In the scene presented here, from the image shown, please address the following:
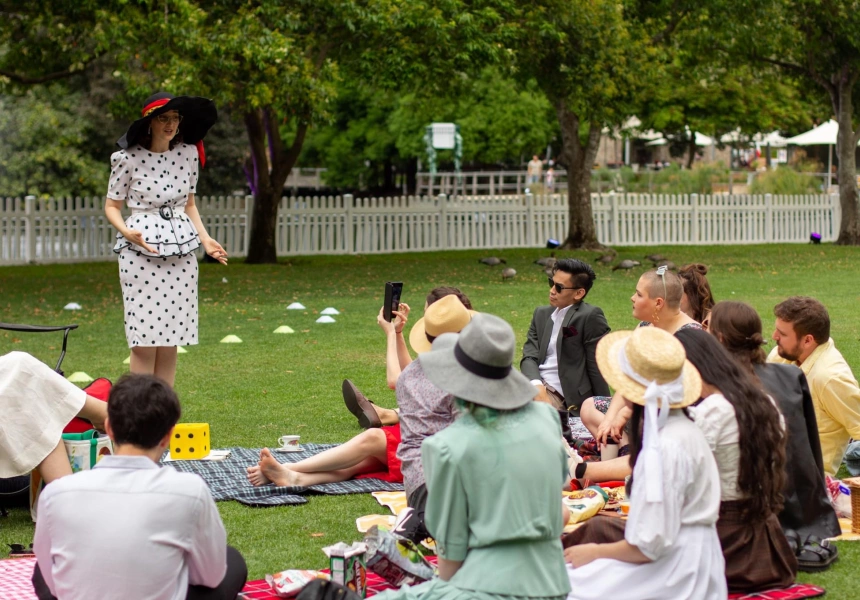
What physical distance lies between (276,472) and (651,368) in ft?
8.67

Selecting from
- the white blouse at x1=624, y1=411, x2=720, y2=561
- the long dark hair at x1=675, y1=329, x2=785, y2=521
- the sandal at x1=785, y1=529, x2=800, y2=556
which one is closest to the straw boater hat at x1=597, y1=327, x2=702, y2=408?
the white blouse at x1=624, y1=411, x2=720, y2=561

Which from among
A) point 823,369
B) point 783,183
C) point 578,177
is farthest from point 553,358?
point 783,183

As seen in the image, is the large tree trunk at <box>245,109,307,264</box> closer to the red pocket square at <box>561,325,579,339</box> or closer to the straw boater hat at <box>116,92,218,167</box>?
the straw boater hat at <box>116,92,218,167</box>

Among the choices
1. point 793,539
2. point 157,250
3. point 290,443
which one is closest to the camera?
point 793,539

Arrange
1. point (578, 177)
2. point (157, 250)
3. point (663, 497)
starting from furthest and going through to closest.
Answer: point (578, 177)
point (157, 250)
point (663, 497)

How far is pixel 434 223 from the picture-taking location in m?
24.8

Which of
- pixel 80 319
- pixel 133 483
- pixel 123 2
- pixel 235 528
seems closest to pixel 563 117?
pixel 123 2

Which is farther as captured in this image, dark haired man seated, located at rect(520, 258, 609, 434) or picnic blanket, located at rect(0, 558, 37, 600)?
dark haired man seated, located at rect(520, 258, 609, 434)

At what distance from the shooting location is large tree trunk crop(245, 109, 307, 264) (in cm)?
2081

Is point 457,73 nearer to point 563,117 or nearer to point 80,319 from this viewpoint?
point 563,117

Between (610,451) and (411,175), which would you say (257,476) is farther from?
(411,175)

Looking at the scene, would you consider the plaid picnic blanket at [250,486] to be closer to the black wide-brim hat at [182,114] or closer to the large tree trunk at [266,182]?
the black wide-brim hat at [182,114]

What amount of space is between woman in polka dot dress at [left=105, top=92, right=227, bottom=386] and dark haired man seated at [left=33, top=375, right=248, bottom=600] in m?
3.17

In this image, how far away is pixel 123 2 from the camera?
14820mm
